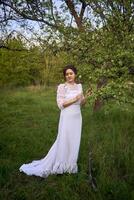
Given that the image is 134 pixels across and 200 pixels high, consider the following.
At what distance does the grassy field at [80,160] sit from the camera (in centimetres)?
715

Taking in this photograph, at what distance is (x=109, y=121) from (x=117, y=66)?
7.45m

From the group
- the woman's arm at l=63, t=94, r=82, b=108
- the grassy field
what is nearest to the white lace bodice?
the woman's arm at l=63, t=94, r=82, b=108

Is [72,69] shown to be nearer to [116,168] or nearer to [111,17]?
[111,17]

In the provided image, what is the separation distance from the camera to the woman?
8.48 meters

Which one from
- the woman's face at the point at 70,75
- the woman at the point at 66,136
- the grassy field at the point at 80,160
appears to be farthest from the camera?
the woman at the point at 66,136

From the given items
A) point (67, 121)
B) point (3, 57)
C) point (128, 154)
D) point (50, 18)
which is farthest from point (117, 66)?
point (3, 57)

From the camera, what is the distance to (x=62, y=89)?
851cm

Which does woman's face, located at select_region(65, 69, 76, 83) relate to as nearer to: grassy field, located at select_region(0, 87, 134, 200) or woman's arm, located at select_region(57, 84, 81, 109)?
woman's arm, located at select_region(57, 84, 81, 109)

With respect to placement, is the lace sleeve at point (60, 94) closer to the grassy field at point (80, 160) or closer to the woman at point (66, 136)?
the woman at point (66, 136)

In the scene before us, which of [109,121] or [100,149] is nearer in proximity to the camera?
[100,149]

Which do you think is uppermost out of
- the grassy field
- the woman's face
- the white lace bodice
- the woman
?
the woman's face

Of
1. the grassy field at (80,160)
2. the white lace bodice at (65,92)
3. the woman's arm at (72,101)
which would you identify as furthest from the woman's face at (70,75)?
the grassy field at (80,160)

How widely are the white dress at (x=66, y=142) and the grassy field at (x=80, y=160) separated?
0.78 feet

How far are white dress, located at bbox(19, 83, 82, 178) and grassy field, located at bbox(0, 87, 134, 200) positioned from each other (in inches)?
9.4
